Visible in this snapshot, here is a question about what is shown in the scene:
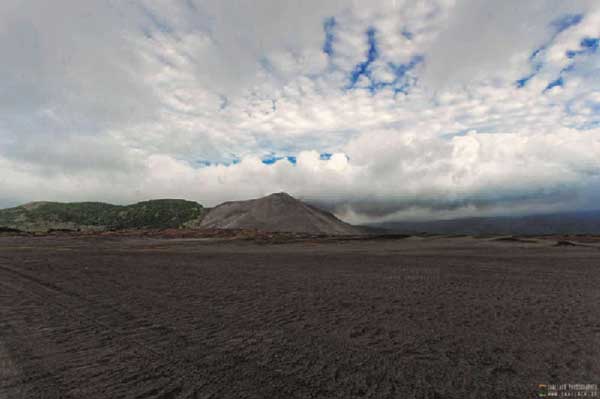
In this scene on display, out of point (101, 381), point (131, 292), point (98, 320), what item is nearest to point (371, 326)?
point (101, 381)

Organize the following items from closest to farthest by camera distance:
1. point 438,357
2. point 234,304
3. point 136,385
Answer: point 136,385 → point 438,357 → point 234,304

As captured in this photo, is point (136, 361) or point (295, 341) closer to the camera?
point (136, 361)

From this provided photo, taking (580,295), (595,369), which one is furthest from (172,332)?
(580,295)

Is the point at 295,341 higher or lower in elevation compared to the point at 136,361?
lower

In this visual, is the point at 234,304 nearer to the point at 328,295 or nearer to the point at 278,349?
the point at 328,295

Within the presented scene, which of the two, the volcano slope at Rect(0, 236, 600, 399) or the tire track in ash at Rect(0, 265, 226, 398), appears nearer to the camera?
the tire track in ash at Rect(0, 265, 226, 398)

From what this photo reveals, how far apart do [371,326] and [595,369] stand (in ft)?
16.4

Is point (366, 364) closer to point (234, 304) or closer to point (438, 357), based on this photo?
point (438, 357)

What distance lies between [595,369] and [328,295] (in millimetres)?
9127

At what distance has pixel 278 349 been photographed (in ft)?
24.0

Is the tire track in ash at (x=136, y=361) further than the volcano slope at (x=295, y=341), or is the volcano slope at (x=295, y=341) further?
the volcano slope at (x=295, y=341)

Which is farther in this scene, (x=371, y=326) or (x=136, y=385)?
(x=371, y=326)

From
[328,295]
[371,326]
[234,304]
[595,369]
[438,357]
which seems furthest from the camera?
[328,295]

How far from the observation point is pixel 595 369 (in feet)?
20.8
